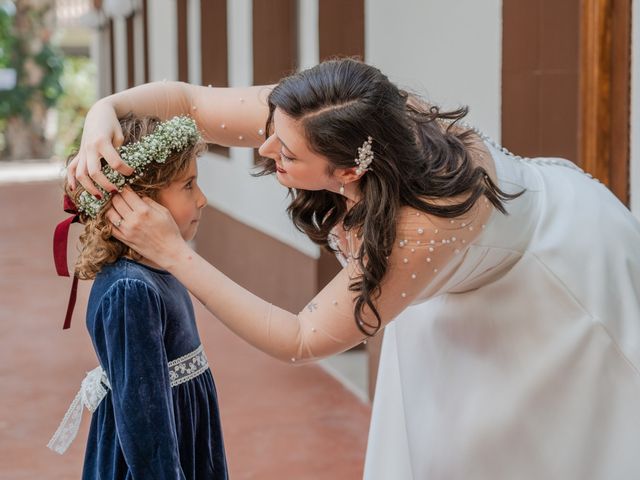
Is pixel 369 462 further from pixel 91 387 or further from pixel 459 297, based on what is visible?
pixel 91 387

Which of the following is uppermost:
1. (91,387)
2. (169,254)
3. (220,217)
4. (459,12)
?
(459,12)

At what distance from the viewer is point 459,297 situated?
268cm

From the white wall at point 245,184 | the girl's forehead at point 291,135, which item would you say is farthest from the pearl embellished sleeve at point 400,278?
the white wall at point 245,184

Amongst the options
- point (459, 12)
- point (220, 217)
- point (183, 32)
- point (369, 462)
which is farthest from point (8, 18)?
point (369, 462)

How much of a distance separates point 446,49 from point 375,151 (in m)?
2.80

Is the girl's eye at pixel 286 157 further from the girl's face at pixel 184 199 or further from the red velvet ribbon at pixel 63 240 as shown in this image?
the red velvet ribbon at pixel 63 240

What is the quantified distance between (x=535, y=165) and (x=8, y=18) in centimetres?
2686

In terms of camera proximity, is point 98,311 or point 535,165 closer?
point 98,311

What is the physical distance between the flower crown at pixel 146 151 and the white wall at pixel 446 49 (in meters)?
2.15

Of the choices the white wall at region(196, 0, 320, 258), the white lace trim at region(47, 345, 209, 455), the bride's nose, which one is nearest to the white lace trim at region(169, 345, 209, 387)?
the white lace trim at region(47, 345, 209, 455)

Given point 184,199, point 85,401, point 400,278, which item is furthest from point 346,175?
point 85,401

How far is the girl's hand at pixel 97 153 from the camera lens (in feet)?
7.58

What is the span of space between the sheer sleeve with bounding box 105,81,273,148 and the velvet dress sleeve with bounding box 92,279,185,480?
1.84 ft

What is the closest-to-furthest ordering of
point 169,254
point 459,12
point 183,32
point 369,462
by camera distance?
point 169,254 < point 369,462 < point 459,12 < point 183,32
